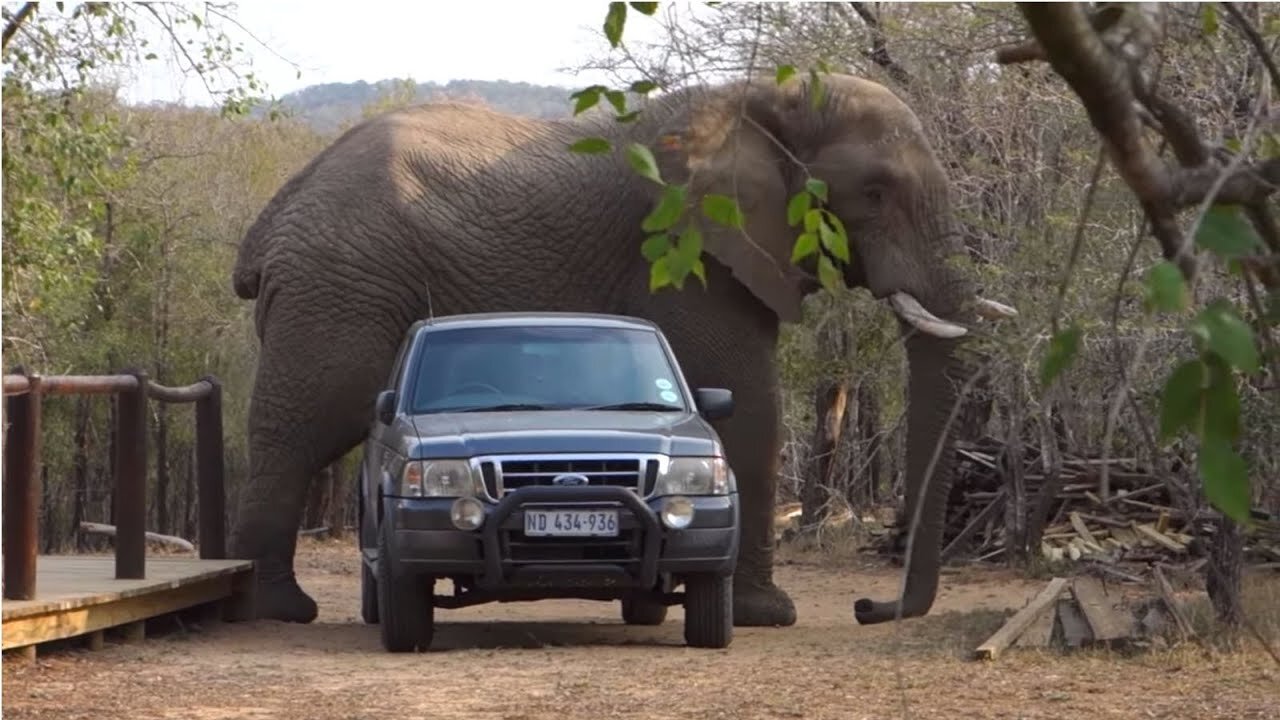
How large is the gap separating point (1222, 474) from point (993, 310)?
9613mm

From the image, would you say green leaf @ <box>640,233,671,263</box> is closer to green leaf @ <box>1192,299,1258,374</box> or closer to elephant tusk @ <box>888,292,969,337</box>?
green leaf @ <box>1192,299,1258,374</box>

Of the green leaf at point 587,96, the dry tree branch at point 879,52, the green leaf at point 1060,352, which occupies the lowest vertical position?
the green leaf at point 1060,352

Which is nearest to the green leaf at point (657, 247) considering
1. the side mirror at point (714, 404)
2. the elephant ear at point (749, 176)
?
Answer: the side mirror at point (714, 404)

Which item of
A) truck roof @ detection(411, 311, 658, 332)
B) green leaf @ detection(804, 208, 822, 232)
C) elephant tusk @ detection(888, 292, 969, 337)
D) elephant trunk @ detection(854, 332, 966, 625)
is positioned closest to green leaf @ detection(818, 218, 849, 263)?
green leaf @ detection(804, 208, 822, 232)

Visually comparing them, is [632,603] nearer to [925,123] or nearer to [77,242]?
[925,123]

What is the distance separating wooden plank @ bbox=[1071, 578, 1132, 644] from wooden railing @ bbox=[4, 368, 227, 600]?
4.79m

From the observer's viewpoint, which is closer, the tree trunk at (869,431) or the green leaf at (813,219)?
the green leaf at (813,219)

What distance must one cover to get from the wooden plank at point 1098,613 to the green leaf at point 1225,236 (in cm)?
755

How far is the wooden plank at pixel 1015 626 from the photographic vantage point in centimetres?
991

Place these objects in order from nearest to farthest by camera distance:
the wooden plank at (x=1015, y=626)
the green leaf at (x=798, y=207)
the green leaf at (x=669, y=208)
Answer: the green leaf at (x=669, y=208)
the green leaf at (x=798, y=207)
the wooden plank at (x=1015, y=626)

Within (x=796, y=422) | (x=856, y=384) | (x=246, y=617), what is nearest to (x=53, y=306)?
(x=796, y=422)

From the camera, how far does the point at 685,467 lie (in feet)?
33.8

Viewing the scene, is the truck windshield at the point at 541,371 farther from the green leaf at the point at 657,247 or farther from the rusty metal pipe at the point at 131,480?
the green leaf at the point at 657,247

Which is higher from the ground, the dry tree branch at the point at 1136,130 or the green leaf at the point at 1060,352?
the dry tree branch at the point at 1136,130
